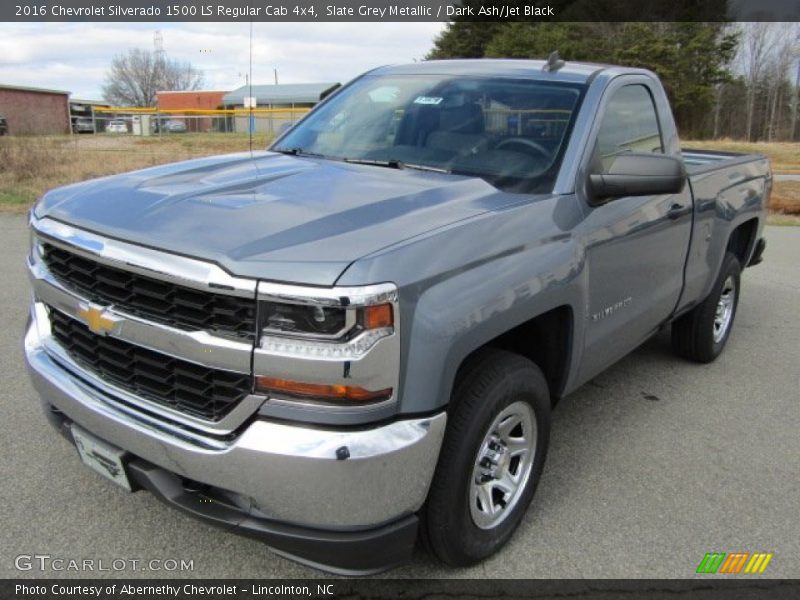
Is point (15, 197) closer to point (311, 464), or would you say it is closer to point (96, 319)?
point (96, 319)

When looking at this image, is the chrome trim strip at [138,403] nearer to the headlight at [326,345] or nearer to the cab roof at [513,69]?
the headlight at [326,345]

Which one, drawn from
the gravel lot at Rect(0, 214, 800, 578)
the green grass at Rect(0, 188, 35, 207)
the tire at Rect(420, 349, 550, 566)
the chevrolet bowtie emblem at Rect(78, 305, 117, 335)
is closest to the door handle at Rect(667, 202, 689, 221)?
the gravel lot at Rect(0, 214, 800, 578)

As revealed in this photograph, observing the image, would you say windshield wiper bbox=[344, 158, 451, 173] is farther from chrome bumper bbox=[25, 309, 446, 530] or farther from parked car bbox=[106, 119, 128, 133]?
parked car bbox=[106, 119, 128, 133]

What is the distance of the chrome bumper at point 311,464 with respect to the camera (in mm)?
2029

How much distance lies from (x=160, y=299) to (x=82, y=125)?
2469 inches

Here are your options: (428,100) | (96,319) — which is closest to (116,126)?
(428,100)

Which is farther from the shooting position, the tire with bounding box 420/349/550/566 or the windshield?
the windshield

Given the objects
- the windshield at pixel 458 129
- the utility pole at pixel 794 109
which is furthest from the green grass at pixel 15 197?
the utility pole at pixel 794 109

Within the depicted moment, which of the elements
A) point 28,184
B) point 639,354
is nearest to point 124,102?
point 28,184

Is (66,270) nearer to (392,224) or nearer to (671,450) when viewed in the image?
Answer: (392,224)

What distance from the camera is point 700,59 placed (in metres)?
42.8

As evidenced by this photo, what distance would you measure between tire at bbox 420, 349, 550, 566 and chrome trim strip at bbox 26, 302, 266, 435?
0.69 metres

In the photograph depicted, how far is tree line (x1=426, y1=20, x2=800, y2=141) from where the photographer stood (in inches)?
1614

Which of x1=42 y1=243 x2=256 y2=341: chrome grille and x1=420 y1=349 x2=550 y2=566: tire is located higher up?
x1=42 y1=243 x2=256 y2=341: chrome grille
